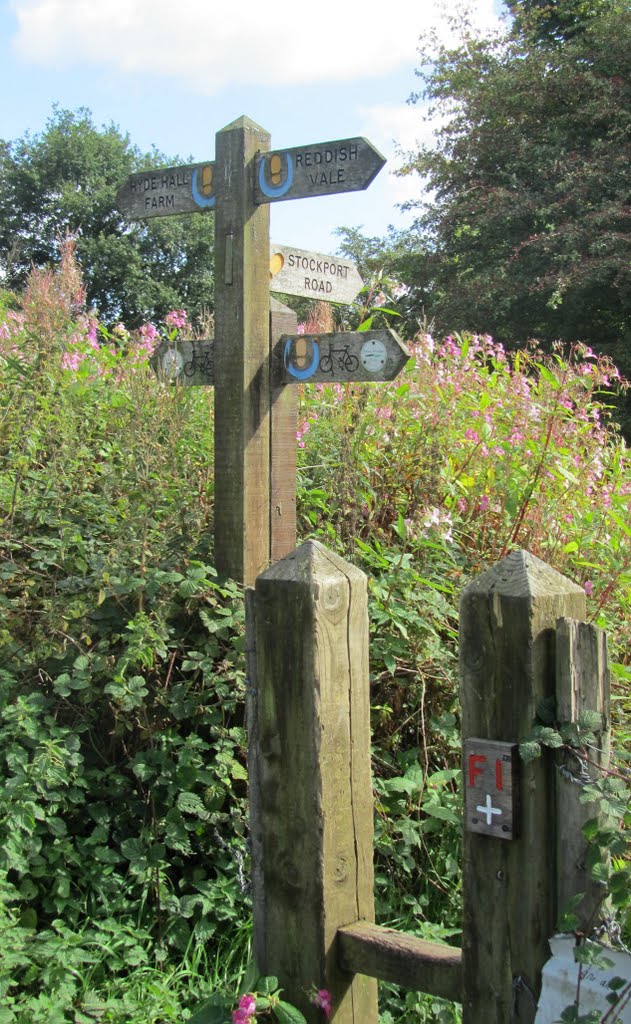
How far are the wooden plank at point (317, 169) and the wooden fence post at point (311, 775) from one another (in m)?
1.92

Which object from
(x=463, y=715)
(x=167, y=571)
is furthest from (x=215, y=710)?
(x=463, y=715)

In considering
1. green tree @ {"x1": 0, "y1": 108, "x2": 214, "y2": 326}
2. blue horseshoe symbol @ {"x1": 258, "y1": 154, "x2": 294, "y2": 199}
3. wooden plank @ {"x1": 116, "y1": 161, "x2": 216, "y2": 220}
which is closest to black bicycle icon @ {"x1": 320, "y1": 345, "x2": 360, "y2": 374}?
blue horseshoe symbol @ {"x1": 258, "y1": 154, "x2": 294, "y2": 199}

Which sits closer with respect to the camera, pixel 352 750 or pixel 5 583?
pixel 352 750

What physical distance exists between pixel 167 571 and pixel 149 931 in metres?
1.17

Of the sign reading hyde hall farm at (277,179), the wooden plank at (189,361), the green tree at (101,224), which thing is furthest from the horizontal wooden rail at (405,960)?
the green tree at (101,224)

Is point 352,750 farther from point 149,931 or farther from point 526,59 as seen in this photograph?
point 526,59

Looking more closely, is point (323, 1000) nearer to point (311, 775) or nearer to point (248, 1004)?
point (248, 1004)

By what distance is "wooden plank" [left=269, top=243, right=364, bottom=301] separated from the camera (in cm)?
375

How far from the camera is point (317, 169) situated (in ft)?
11.3

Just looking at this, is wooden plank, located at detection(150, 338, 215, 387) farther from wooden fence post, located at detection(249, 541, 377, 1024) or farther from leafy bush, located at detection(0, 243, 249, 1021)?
wooden fence post, located at detection(249, 541, 377, 1024)

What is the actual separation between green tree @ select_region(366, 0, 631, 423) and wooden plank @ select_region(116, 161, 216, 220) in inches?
516

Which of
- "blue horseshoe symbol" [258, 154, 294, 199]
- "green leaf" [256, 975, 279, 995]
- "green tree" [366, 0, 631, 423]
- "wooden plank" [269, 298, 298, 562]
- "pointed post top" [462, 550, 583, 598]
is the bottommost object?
"green leaf" [256, 975, 279, 995]

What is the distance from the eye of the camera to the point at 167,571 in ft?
10.9

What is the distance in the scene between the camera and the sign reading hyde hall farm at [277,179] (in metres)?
3.38
